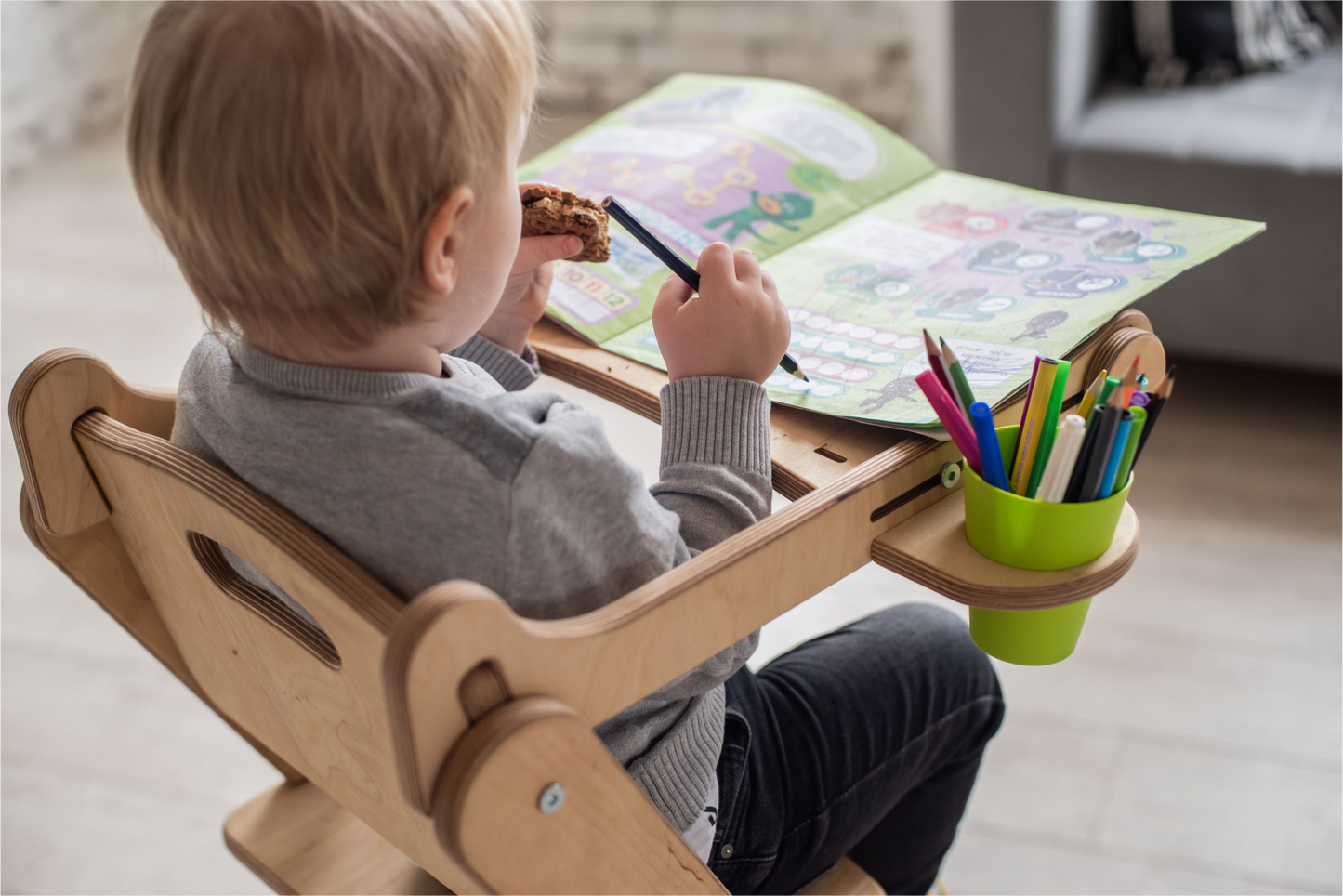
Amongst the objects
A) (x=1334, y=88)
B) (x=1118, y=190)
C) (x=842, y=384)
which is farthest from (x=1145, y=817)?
(x=1334, y=88)

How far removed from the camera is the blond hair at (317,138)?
1.58ft

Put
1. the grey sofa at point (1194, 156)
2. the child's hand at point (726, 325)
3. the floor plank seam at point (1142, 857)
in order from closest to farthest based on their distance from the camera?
the child's hand at point (726, 325)
the floor plank seam at point (1142, 857)
the grey sofa at point (1194, 156)

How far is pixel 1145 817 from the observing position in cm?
121

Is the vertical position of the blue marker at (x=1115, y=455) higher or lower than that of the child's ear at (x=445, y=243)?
lower

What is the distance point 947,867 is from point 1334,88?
4.41 ft

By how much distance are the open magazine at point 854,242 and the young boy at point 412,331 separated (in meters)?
0.12

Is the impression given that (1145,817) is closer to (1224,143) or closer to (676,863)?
(676,863)

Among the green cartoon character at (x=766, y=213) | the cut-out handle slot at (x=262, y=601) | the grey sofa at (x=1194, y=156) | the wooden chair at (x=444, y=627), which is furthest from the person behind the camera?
the grey sofa at (x=1194, y=156)

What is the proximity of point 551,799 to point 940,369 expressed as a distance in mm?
285

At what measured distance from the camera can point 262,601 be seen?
591 millimetres

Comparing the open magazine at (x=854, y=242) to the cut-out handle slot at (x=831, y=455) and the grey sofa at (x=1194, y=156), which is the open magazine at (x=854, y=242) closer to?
the cut-out handle slot at (x=831, y=455)

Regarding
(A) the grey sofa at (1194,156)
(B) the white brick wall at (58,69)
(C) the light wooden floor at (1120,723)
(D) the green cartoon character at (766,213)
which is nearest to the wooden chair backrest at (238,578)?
(D) the green cartoon character at (766,213)

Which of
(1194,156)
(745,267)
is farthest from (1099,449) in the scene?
(1194,156)

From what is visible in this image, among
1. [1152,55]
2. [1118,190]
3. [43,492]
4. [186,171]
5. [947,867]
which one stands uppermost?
[186,171]
